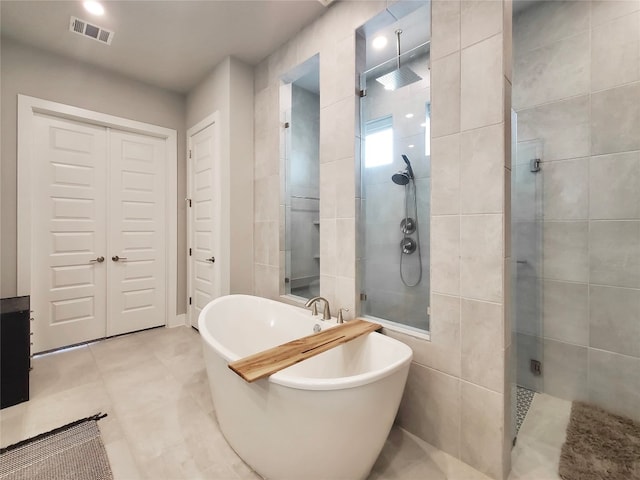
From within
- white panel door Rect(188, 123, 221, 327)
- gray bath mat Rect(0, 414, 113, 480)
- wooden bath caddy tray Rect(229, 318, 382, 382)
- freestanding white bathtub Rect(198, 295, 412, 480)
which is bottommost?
gray bath mat Rect(0, 414, 113, 480)

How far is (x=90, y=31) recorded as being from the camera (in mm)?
2371

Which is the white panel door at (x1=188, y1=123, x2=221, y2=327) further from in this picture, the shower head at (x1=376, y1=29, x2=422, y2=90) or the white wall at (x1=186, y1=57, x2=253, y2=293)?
the shower head at (x1=376, y1=29, x2=422, y2=90)

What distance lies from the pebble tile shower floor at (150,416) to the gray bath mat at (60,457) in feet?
0.17

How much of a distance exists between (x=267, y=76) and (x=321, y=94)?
94cm

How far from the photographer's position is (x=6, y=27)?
2.31m

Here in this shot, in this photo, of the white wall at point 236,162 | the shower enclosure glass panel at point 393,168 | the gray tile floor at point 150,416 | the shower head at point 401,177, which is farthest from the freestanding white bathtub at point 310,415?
the white wall at point 236,162

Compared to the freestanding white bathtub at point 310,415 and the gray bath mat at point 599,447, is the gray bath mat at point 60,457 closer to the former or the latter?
the freestanding white bathtub at point 310,415

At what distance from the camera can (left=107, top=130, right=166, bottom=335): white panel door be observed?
10.1ft

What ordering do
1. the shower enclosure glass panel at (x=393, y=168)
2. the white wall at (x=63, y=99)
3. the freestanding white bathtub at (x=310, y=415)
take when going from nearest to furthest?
the freestanding white bathtub at (x=310, y=415), the shower enclosure glass panel at (x=393, y=168), the white wall at (x=63, y=99)

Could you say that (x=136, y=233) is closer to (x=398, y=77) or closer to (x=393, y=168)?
(x=393, y=168)

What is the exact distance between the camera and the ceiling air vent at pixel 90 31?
2.27 meters

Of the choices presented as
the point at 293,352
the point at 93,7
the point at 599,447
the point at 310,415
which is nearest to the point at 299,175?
the point at 293,352

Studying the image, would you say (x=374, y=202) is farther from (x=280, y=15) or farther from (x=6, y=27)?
(x=6, y=27)

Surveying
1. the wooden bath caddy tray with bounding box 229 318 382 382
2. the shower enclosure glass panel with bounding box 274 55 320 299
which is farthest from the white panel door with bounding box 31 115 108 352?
the wooden bath caddy tray with bounding box 229 318 382 382
